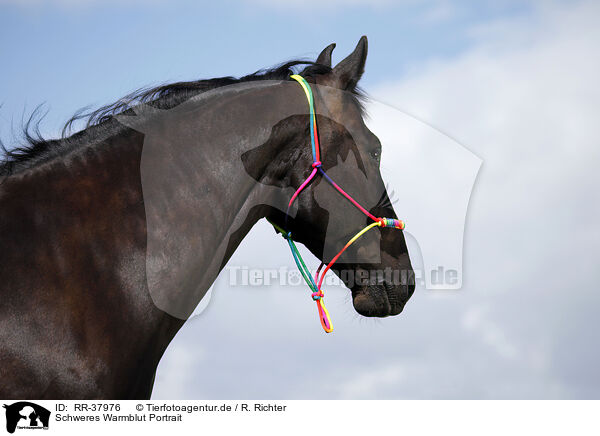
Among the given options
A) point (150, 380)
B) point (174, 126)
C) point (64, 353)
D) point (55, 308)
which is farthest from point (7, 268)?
point (174, 126)

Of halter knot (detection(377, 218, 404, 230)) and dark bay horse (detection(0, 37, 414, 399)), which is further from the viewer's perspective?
halter knot (detection(377, 218, 404, 230))

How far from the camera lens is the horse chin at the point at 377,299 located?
3.96 meters

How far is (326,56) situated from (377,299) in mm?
1798

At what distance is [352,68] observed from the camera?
397cm

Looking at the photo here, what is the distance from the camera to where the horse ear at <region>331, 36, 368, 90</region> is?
396 cm

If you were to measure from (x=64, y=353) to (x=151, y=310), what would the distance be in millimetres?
490

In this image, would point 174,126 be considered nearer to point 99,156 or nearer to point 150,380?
point 99,156

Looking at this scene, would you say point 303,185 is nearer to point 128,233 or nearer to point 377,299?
point 377,299

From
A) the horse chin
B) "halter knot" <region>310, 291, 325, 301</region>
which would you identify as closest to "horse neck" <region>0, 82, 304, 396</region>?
"halter knot" <region>310, 291, 325, 301</region>
